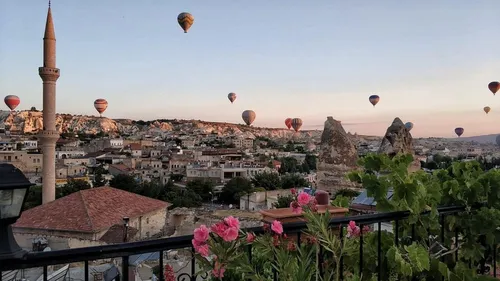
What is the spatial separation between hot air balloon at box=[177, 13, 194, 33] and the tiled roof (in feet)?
52.1

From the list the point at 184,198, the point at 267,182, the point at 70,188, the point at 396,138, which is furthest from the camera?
the point at 267,182

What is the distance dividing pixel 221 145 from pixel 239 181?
75.1 meters

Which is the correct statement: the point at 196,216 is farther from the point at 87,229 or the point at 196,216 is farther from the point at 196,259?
the point at 196,259

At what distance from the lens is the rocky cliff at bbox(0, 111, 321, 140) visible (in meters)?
137

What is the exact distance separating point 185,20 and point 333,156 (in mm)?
15379

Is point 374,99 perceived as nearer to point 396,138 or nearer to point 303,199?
point 396,138

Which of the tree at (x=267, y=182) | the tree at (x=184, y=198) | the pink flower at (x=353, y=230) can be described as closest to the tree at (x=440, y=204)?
the pink flower at (x=353, y=230)

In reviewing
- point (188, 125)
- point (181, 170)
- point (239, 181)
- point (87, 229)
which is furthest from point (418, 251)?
point (188, 125)

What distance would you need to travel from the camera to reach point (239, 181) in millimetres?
42625

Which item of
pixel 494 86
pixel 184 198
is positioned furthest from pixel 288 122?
pixel 494 86

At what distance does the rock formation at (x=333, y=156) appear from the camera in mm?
33728

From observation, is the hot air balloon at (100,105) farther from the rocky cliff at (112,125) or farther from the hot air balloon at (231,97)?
the rocky cliff at (112,125)

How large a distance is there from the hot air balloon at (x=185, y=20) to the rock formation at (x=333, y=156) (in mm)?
13901

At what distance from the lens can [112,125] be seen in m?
164
